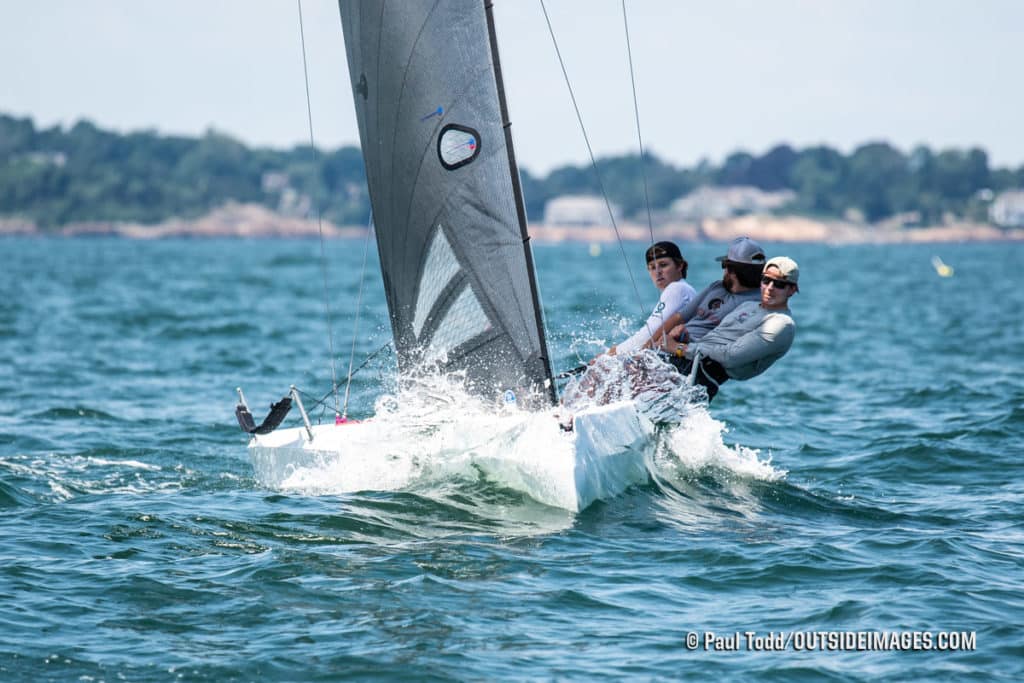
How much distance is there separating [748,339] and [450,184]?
2.18m

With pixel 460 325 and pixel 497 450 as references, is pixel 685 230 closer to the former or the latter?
pixel 460 325

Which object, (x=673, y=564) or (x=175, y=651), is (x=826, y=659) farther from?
(x=175, y=651)

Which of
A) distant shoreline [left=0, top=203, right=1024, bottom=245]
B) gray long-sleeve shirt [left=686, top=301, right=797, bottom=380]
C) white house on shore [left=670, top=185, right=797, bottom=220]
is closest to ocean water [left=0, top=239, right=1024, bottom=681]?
gray long-sleeve shirt [left=686, top=301, right=797, bottom=380]

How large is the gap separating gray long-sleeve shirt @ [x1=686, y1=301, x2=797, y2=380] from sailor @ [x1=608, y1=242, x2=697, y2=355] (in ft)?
0.98

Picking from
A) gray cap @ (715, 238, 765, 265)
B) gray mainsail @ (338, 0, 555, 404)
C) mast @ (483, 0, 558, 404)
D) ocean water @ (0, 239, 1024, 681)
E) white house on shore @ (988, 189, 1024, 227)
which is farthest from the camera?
white house on shore @ (988, 189, 1024, 227)

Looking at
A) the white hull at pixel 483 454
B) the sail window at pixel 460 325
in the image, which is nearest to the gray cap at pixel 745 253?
the white hull at pixel 483 454

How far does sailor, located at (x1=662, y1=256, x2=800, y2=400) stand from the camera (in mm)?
8438

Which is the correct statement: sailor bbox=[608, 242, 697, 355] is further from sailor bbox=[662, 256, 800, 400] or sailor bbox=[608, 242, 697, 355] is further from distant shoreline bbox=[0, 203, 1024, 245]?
distant shoreline bbox=[0, 203, 1024, 245]

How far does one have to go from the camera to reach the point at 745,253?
8.88m

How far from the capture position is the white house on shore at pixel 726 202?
185 metres

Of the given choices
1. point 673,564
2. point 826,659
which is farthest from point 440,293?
point 826,659

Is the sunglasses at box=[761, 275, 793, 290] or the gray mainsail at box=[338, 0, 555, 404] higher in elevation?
the gray mainsail at box=[338, 0, 555, 404]

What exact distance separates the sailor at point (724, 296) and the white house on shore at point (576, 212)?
169 m

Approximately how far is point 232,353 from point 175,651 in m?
14.4
